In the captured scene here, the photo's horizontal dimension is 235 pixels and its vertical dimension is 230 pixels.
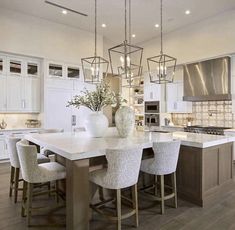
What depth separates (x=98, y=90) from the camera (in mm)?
3475

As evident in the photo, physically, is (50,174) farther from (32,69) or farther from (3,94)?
(32,69)

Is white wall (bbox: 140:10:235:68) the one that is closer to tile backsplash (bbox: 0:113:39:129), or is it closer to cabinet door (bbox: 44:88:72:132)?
cabinet door (bbox: 44:88:72:132)

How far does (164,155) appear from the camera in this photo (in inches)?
111

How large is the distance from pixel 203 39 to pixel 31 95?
544 centimetres

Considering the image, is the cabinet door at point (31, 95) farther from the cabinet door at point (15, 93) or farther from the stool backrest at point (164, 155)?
the stool backrest at point (164, 155)

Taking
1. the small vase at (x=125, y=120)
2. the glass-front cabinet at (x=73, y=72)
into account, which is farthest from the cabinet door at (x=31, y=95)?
the small vase at (x=125, y=120)

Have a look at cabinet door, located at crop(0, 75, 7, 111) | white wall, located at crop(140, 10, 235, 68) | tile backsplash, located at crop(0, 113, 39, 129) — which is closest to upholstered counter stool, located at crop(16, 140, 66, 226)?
cabinet door, located at crop(0, 75, 7, 111)

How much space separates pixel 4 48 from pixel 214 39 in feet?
19.1

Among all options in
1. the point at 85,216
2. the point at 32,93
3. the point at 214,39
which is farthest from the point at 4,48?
the point at 214,39

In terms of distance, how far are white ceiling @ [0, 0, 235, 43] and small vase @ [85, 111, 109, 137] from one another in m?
3.41

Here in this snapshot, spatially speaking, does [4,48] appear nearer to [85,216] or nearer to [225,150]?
[85,216]

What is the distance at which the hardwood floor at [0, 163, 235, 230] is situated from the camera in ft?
8.52

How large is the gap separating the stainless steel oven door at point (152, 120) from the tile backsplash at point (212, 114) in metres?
0.96

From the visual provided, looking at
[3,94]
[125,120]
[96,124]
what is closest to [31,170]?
[96,124]
